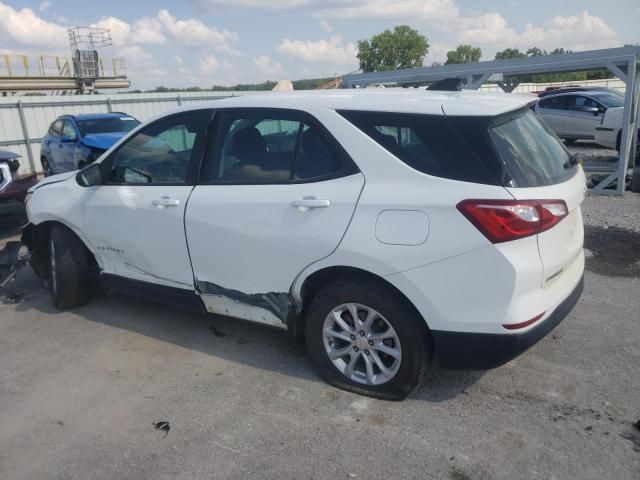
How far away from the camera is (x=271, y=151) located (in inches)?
141

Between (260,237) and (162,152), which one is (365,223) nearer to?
(260,237)

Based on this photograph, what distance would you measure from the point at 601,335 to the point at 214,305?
2.88m

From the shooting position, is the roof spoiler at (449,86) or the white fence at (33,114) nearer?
the roof spoiler at (449,86)

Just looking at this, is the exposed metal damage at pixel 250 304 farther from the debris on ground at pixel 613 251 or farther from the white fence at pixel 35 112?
the white fence at pixel 35 112

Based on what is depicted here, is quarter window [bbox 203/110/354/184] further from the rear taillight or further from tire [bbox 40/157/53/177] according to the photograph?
tire [bbox 40/157/53/177]

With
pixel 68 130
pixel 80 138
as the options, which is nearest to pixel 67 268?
pixel 80 138

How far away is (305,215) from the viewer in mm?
3246

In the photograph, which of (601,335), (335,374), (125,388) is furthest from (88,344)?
(601,335)

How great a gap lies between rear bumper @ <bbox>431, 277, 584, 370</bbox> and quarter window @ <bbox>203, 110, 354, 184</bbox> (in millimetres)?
1119

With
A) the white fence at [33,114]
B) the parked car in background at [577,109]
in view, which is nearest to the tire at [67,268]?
the white fence at [33,114]

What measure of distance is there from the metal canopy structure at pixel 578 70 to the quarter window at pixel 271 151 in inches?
193

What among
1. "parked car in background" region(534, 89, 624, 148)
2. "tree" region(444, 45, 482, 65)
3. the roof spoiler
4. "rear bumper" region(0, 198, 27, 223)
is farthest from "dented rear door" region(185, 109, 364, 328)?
"tree" region(444, 45, 482, 65)

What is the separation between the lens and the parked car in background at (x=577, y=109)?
14.6 m

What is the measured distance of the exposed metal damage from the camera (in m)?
3.53
